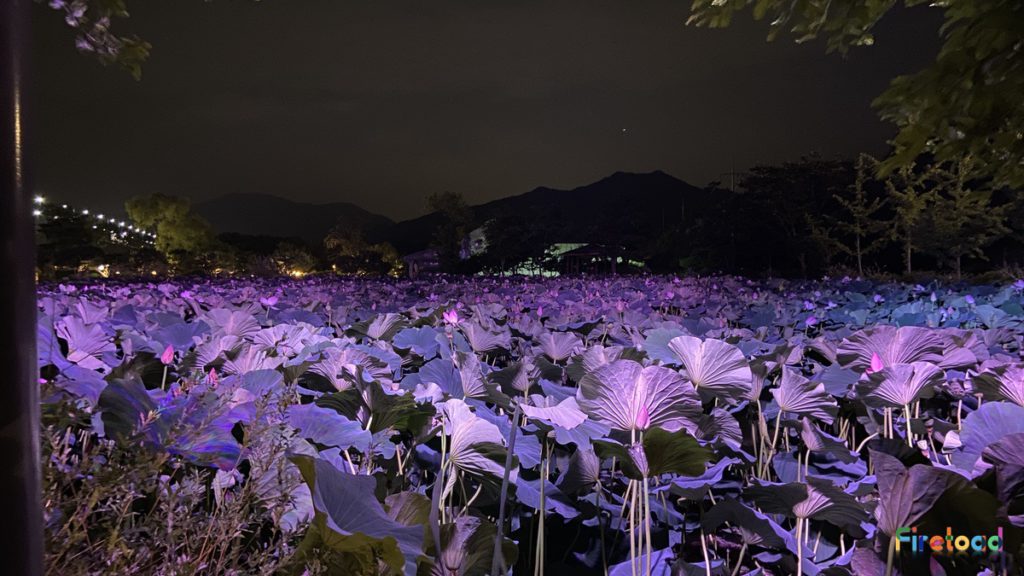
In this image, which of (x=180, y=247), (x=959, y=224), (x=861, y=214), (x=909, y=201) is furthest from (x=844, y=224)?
(x=180, y=247)

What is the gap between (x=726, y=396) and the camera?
4.89 ft

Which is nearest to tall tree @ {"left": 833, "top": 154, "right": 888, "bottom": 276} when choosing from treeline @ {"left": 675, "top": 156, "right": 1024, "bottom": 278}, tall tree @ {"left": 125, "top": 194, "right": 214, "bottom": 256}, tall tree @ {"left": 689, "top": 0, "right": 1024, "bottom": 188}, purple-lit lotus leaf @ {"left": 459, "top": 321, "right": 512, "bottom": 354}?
treeline @ {"left": 675, "top": 156, "right": 1024, "bottom": 278}

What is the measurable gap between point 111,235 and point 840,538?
67801 mm

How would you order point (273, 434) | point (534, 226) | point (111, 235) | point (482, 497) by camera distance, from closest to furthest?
point (273, 434) → point (482, 497) → point (534, 226) → point (111, 235)

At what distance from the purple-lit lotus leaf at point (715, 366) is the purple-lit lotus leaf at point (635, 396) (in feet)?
1.02

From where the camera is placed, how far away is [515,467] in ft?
3.98

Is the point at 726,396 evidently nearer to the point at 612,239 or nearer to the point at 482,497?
the point at 482,497

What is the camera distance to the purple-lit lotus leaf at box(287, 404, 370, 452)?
3.76 ft

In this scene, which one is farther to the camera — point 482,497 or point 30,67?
point 482,497

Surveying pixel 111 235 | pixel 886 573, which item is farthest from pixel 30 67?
pixel 111 235

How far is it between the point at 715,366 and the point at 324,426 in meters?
0.88

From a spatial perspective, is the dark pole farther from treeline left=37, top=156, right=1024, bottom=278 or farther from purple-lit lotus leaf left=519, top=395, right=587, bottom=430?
treeline left=37, top=156, right=1024, bottom=278

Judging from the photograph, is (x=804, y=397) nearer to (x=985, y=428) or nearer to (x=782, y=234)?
(x=985, y=428)

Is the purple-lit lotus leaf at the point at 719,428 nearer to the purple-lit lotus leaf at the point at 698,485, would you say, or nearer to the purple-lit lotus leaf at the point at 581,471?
the purple-lit lotus leaf at the point at 698,485
